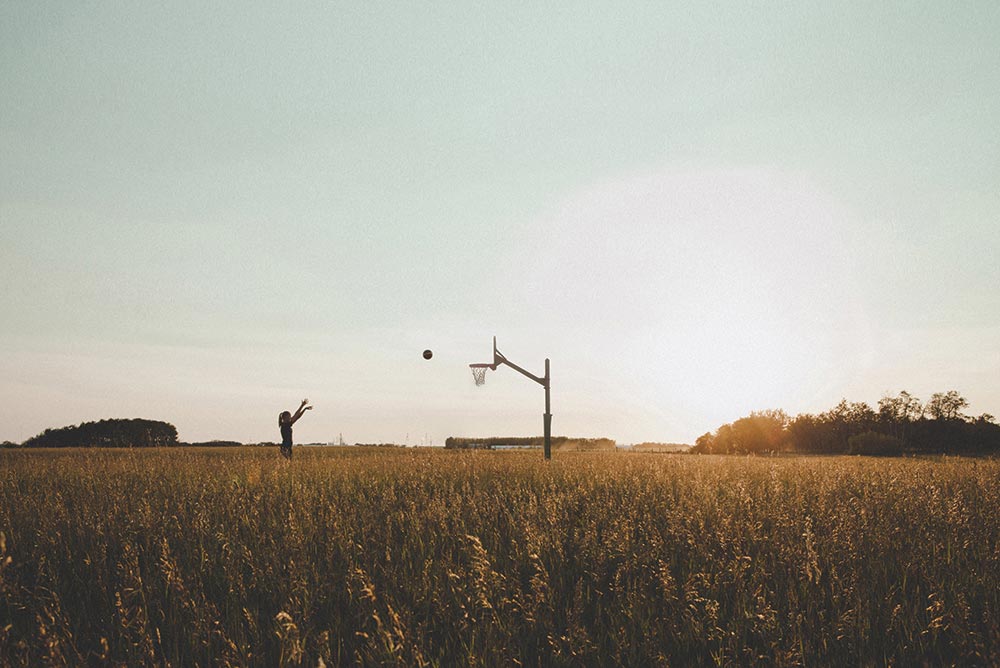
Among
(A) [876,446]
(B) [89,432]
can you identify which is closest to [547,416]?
(A) [876,446]

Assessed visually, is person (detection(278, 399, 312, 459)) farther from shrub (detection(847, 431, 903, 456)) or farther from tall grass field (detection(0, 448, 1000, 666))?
shrub (detection(847, 431, 903, 456))

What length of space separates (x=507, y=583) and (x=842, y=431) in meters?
52.2

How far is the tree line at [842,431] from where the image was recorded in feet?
137

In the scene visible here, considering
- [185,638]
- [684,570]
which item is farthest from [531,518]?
[185,638]

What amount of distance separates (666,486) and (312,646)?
16.9ft

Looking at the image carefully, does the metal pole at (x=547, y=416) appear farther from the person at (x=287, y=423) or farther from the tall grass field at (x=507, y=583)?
the tall grass field at (x=507, y=583)

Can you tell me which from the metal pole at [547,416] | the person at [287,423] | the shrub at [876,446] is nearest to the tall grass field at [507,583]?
the person at [287,423]

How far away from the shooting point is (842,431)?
47.1m

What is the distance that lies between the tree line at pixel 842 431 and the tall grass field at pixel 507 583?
3753cm

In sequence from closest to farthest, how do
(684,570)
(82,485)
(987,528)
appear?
(684,570), (987,528), (82,485)

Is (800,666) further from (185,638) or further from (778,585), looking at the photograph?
(185,638)

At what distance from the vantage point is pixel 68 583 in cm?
407

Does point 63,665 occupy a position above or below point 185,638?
above

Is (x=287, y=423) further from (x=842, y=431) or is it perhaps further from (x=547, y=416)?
(x=842, y=431)
